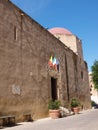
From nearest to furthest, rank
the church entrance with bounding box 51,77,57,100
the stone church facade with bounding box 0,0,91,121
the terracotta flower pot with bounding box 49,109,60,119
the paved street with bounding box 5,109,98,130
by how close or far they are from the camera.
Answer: the paved street with bounding box 5,109,98,130
the stone church facade with bounding box 0,0,91,121
the terracotta flower pot with bounding box 49,109,60,119
the church entrance with bounding box 51,77,57,100

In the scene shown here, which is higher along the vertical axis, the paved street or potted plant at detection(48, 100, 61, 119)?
potted plant at detection(48, 100, 61, 119)

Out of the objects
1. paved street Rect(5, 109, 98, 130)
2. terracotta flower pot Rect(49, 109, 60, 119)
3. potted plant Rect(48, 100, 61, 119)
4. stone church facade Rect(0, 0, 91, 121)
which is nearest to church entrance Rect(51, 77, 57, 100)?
stone church facade Rect(0, 0, 91, 121)

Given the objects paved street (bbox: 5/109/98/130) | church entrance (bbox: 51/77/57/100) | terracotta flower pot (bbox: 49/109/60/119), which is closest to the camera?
paved street (bbox: 5/109/98/130)

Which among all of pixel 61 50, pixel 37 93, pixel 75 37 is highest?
pixel 75 37

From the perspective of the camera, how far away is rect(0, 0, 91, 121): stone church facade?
12422 mm

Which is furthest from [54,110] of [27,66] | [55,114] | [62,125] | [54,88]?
[62,125]

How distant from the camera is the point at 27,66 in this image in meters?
14.7

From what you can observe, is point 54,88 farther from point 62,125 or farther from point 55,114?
point 62,125

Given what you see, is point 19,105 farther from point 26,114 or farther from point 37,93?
point 37,93

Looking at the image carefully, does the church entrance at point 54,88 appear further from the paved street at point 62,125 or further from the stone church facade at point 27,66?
the paved street at point 62,125

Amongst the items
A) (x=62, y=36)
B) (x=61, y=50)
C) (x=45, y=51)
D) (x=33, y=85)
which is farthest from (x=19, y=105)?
(x=62, y=36)

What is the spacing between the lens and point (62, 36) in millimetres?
30297

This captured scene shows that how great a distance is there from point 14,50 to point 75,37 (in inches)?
706

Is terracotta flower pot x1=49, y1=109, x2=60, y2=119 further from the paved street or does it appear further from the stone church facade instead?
the paved street
